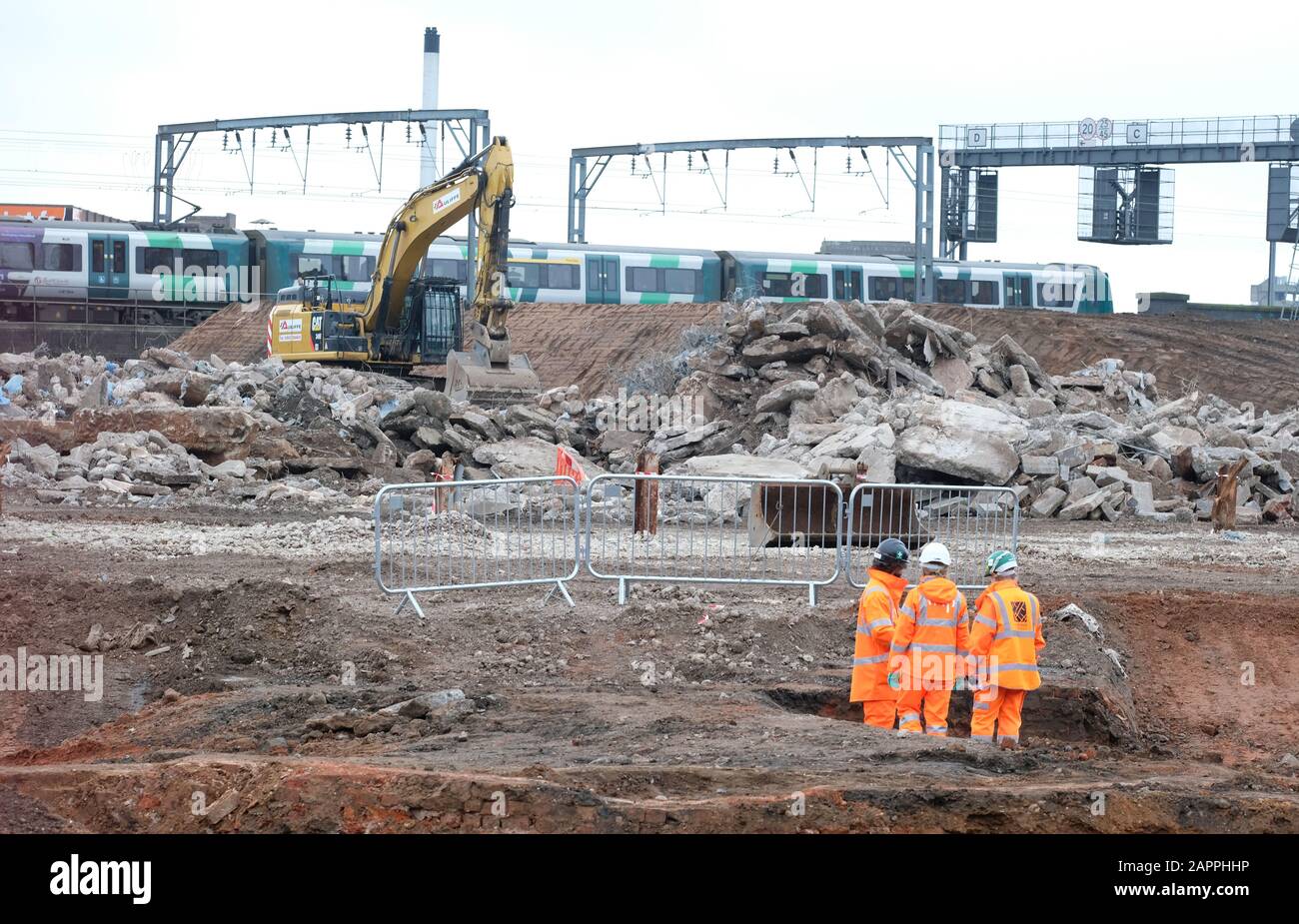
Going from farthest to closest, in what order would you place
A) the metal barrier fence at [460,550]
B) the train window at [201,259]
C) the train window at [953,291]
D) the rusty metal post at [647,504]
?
the train window at [953,291]
the train window at [201,259]
the rusty metal post at [647,504]
the metal barrier fence at [460,550]

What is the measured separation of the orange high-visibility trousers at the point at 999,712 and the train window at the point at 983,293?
38.0 metres

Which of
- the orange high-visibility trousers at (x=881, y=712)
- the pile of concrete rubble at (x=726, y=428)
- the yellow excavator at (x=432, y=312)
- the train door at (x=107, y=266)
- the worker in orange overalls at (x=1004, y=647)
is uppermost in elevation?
the train door at (x=107, y=266)

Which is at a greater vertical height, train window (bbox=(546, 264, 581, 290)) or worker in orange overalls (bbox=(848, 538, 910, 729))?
train window (bbox=(546, 264, 581, 290))

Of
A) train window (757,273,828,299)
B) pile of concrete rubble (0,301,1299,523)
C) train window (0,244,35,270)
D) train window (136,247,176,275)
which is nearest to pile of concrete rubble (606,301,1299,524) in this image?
pile of concrete rubble (0,301,1299,523)

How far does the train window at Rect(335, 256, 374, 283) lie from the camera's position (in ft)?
136

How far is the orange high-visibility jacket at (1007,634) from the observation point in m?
8.54

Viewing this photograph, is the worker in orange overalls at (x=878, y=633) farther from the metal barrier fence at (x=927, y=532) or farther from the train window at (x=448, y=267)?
the train window at (x=448, y=267)

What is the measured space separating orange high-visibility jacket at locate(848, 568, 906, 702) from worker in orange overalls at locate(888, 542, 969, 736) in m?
0.08

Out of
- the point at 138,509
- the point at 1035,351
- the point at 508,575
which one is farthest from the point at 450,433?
the point at 1035,351

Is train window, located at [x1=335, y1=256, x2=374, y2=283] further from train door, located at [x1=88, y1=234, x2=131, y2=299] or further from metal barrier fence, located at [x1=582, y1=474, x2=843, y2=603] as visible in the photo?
metal barrier fence, located at [x1=582, y1=474, x2=843, y2=603]

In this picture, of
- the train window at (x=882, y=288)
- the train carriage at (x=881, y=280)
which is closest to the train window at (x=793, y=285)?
the train carriage at (x=881, y=280)

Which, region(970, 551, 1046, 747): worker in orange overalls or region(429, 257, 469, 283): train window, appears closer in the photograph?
region(970, 551, 1046, 747): worker in orange overalls

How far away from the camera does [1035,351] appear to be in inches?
1432
